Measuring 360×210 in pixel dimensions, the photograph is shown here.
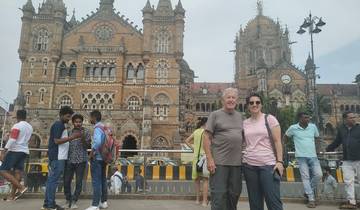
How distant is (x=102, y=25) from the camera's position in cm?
4188

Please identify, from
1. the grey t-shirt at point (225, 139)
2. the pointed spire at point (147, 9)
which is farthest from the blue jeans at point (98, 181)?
the pointed spire at point (147, 9)

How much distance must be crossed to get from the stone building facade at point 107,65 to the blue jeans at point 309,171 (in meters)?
29.6

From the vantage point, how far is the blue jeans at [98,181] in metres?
6.88

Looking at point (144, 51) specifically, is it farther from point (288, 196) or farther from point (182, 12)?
point (288, 196)

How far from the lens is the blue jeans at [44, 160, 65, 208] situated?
6848mm

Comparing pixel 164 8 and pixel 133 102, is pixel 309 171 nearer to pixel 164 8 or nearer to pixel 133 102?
pixel 133 102

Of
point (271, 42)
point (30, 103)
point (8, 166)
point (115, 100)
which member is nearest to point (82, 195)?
point (8, 166)

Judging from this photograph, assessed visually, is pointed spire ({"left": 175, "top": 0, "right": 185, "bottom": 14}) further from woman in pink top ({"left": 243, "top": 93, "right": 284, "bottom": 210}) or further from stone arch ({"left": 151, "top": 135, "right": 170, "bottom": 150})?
woman in pink top ({"left": 243, "top": 93, "right": 284, "bottom": 210})

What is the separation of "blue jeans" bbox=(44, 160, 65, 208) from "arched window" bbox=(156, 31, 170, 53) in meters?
34.1

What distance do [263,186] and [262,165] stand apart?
0.32m

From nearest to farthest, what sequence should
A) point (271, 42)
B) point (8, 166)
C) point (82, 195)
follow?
point (8, 166), point (82, 195), point (271, 42)

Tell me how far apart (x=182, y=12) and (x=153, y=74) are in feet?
28.2

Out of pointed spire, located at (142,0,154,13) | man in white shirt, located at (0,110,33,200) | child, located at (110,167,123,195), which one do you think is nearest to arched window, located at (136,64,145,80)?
pointed spire, located at (142,0,154,13)

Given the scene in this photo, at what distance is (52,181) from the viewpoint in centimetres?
701
